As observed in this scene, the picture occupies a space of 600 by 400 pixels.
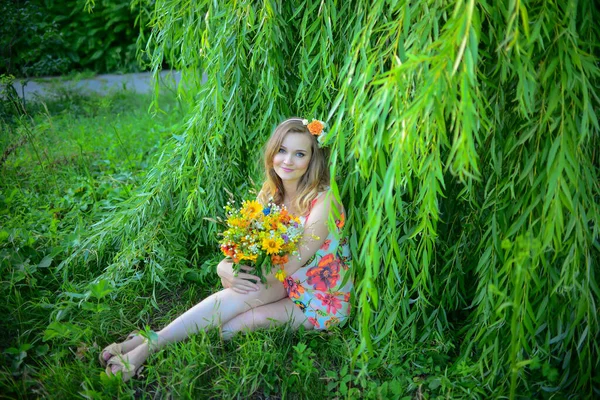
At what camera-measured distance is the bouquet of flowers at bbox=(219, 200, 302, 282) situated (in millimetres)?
2354

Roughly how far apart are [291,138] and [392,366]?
104 centimetres

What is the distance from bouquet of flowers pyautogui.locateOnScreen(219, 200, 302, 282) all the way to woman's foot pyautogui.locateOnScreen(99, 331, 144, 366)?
0.51 metres

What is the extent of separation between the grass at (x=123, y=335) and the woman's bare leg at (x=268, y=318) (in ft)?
0.16

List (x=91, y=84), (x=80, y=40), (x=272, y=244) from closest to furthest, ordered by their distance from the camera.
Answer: (x=272, y=244)
(x=91, y=84)
(x=80, y=40)

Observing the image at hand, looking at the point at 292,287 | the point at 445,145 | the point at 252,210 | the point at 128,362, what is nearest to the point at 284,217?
the point at 252,210

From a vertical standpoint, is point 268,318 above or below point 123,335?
above

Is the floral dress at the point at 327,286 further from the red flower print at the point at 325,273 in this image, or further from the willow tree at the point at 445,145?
the willow tree at the point at 445,145

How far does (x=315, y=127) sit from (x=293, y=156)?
19 cm

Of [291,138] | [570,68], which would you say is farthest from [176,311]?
[570,68]

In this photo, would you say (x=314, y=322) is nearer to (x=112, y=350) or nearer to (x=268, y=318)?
(x=268, y=318)

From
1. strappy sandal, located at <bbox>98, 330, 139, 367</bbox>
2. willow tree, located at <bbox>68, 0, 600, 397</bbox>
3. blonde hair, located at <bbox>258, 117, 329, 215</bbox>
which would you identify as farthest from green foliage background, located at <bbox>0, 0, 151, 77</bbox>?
strappy sandal, located at <bbox>98, 330, 139, 367</bbox>

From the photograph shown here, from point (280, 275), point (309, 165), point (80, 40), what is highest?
point (80, 40)

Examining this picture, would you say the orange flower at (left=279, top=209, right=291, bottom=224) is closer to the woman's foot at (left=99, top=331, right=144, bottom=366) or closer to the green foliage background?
the woman's foot at (left=99, top=331, right=144, bottom=366)

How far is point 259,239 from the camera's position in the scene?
2373mm
